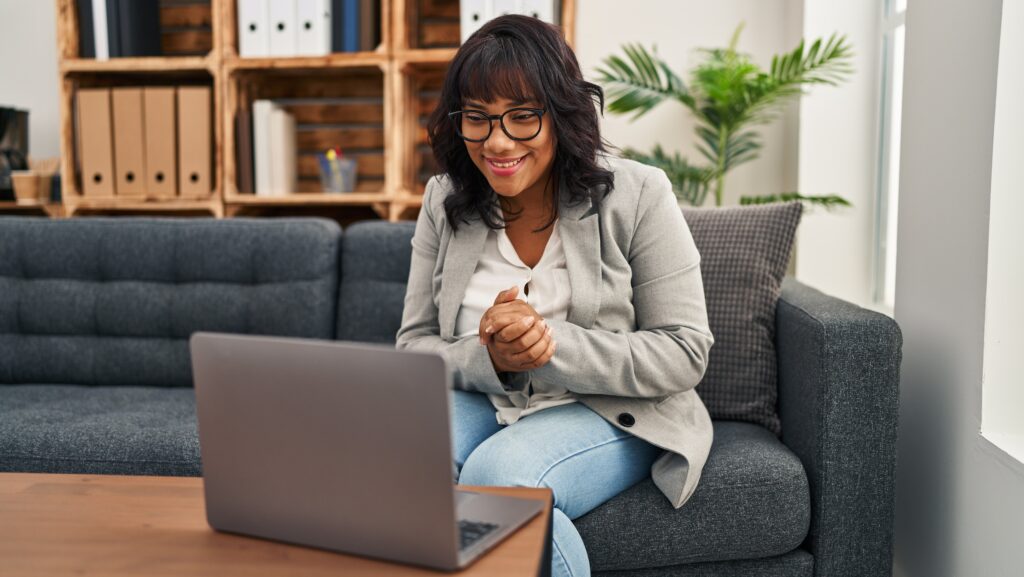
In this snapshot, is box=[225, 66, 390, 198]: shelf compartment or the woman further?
A: box=[225, 66, 390, 198]: shelf compartment

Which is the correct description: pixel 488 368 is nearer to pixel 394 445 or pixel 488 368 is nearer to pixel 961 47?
pixel 394 445

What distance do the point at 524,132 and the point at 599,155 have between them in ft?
0.55

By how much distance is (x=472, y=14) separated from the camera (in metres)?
2.65

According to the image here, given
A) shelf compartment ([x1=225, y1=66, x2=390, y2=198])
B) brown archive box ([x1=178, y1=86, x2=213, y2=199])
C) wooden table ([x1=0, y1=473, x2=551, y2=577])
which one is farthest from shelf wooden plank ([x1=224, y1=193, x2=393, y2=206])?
wooden table ([x1=0, y1=473, x2=551, y2=577])

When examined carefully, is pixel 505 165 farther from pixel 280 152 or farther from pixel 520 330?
pixel 280 152

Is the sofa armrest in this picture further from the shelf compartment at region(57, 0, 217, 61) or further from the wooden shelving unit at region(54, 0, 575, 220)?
the shelf compartment at region(57, 0, 217, 61)

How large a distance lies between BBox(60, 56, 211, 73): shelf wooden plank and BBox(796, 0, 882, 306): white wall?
1.88 meters

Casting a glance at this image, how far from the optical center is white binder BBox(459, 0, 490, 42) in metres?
2.64

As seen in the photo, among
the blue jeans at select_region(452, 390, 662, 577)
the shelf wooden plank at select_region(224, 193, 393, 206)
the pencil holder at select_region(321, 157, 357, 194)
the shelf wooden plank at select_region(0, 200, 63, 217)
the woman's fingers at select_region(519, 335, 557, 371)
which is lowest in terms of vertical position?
the blue jeans at select_region(452, 390, 662, 577)

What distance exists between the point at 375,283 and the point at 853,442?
1063 mm

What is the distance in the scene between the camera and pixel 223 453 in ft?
2.50

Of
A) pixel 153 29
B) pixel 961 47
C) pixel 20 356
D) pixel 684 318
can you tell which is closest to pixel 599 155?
pixel 684 318

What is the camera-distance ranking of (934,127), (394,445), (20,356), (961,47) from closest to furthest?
(394,445), (961,47), (934,127), (20,356)

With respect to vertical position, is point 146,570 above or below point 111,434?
above
